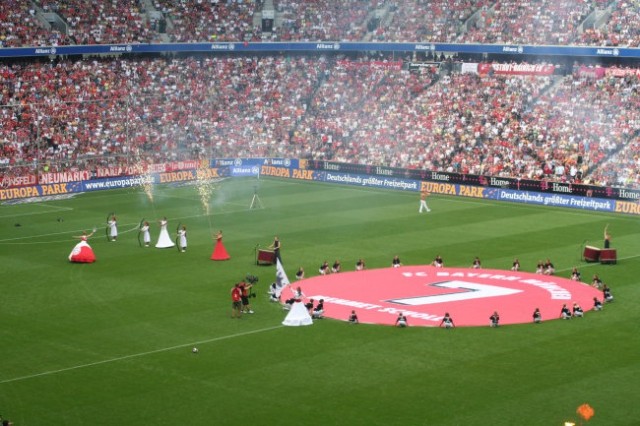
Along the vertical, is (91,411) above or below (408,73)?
below

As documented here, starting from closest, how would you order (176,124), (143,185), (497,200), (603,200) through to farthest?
(603,200)
(497,200)
(143,185)
(176,124)

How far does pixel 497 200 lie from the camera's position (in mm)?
69688

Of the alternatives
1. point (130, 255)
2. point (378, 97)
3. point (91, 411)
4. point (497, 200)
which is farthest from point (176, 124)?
point (91, 411)

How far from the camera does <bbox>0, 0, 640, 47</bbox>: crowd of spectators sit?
258 ft

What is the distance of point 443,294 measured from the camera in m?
43.8

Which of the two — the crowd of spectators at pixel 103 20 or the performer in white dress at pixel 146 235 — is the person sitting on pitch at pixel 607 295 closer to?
the performer in white dress at pixel 146 235

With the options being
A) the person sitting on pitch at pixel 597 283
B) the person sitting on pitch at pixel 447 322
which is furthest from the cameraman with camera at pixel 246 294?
the person sitting on pitch at pixel 597 283

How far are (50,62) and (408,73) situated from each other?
29.9m

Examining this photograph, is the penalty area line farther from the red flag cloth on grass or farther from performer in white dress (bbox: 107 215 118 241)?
performer in white dress (bbox: 107 215 118 241)

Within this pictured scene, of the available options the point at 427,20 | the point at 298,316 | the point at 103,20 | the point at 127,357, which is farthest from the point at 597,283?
the point at 103,20

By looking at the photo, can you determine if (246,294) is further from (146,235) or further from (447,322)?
(146,235)

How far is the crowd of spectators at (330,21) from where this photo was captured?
78750mm

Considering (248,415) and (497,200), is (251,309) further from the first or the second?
(497,200)

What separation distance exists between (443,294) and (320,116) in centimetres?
4599
